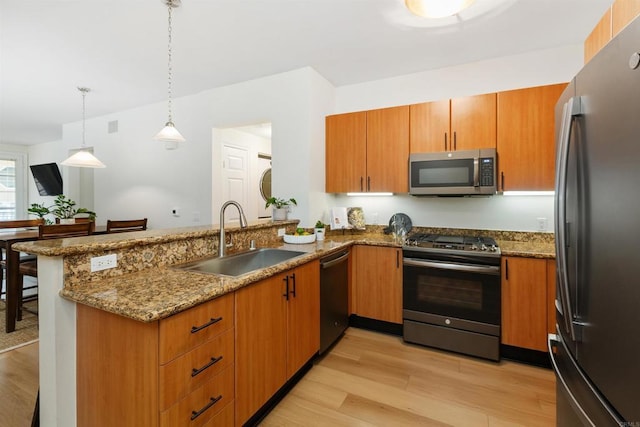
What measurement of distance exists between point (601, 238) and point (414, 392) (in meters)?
1.64

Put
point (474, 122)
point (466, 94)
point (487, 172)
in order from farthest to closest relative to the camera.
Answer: point (466, 94), point (474, 122), point (487, 172)

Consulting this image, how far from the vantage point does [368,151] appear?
3.15 meters

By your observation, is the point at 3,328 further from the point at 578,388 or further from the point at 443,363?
the point at 578,388

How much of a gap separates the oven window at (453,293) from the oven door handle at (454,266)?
3cm

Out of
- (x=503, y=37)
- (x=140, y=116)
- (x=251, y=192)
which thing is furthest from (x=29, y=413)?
(x=503, y=37)

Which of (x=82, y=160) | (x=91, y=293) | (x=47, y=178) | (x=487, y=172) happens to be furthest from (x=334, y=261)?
(x=47, y=178)

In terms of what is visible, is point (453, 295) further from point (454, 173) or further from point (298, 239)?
point (298, 239)

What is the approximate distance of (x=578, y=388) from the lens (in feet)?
3.20

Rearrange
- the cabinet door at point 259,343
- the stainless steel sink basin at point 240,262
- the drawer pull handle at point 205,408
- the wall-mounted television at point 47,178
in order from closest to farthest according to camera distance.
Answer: the drawer pull handle at point 205,408 < the cabinet door at point 259,343 < the stainless steel sink basin at point 240,262 < the wall-mounted television at point 47,178

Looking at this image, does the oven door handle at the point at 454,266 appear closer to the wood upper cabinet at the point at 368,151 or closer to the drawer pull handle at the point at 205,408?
the wood upper cabinet at the point at 368,151

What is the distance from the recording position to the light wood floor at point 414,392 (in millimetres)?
1759

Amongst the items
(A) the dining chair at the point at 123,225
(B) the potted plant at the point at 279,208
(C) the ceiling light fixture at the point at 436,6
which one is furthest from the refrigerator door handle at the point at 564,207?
(A) the dining chair at the point at 123,225

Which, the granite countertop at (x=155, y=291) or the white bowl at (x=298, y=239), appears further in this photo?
the white bowl at (x=298, y=239)

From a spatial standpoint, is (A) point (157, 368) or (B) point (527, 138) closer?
(A) point (157, 368)
